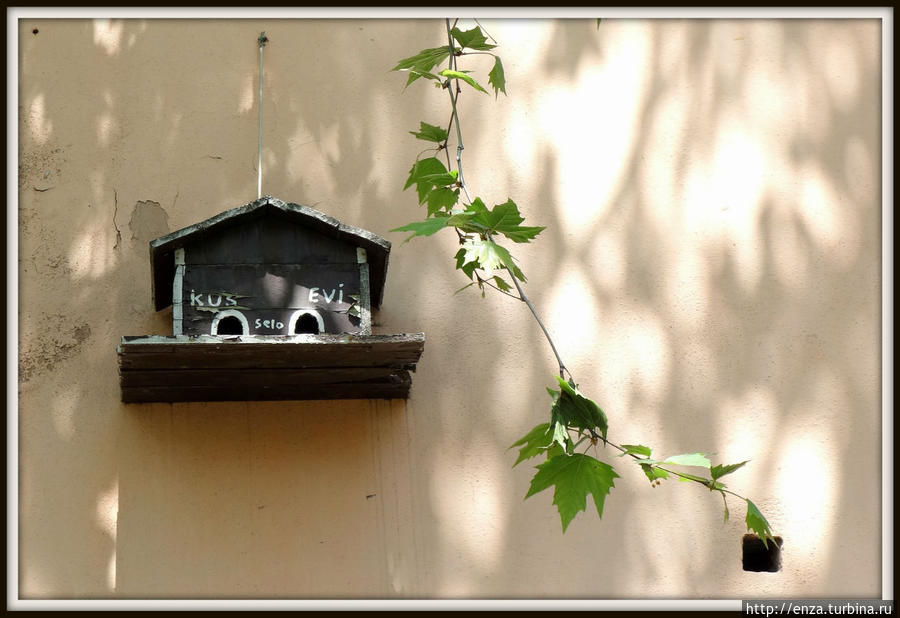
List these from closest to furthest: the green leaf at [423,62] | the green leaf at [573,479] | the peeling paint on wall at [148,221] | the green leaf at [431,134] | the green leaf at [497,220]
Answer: the green leaf at [573,479] → the green leaf at [497,220] → the green leaf at [423,62] → the green leaf at [431,134] → the peeling paint on wall at [148,221]

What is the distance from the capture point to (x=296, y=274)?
9.63ft

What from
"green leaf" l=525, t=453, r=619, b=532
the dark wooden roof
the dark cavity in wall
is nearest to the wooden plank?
the dark wooden roof

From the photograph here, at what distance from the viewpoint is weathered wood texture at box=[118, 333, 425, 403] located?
8.87 feet

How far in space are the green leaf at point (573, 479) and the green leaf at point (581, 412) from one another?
0.07 metres

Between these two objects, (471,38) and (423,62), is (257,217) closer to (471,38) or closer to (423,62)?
(423,62)

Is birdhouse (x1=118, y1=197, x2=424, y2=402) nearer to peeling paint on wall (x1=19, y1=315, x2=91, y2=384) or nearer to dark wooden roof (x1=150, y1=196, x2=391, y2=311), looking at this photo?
dark wooden roof (x1=150, y1=196, x2=391, y2=311)

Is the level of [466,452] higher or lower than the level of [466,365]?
lower

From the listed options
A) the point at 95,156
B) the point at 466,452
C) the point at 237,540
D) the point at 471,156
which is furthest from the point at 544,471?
the point at 95,156

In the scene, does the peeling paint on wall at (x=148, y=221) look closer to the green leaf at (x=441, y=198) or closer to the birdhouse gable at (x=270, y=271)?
the birdhouse gable at (x=270, y=271)

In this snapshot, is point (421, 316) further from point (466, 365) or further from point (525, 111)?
point (525, 111)

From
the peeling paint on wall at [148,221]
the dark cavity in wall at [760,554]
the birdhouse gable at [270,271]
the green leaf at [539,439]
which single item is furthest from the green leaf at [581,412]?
the peeling paint on wall at [148,221]

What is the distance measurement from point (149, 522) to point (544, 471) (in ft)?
3.97

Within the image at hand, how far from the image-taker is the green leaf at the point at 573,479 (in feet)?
→ 7.71

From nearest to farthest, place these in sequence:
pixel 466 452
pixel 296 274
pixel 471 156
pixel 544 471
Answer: pixel 544 471 < pixel 296 274 < pixel 466 452 < pixel 471 156
